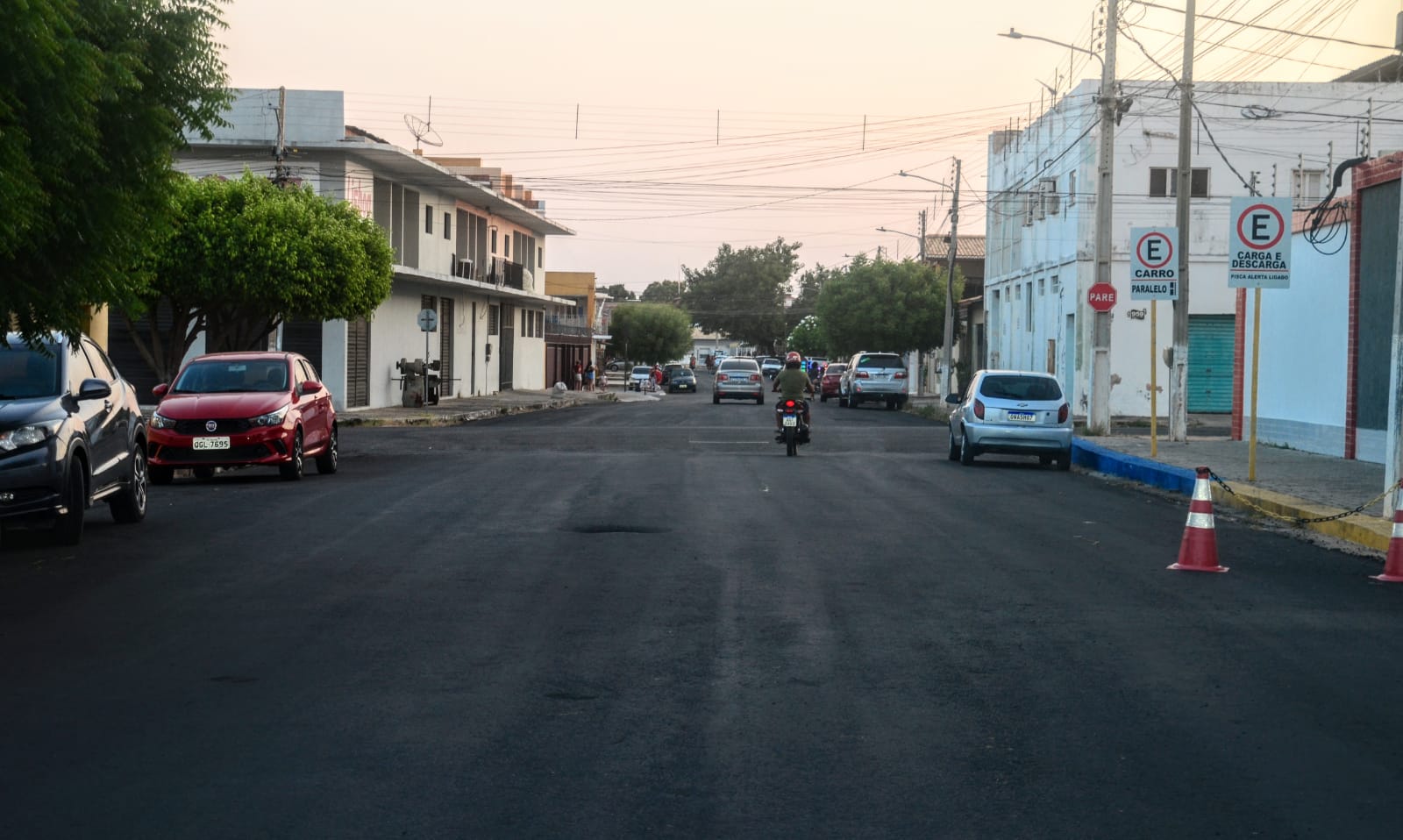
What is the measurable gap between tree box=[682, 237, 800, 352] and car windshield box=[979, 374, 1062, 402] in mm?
151554

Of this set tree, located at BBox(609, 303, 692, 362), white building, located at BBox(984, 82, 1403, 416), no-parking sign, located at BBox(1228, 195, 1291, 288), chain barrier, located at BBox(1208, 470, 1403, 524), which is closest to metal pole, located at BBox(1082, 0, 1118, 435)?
no-parking sign, located at BBox(1228, 195, 1291, 288)

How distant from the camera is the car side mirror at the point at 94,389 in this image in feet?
41.1

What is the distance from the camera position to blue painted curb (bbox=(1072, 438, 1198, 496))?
64.1 feet

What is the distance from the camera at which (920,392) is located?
245ft

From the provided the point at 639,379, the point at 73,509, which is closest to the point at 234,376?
the point at 73,509

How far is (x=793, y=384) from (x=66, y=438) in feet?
48.2

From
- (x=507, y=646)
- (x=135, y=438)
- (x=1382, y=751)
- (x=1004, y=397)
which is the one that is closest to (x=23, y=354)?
(x=135, y=438)

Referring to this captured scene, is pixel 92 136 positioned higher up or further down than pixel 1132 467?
higher up

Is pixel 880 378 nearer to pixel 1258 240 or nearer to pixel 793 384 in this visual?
pixel 793 384

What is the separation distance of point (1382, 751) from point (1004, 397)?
17346 millimetres

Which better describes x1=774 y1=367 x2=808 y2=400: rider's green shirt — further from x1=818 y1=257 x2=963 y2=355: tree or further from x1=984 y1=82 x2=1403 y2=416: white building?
x1=818 y1=257 x2=963 y2=355: tree

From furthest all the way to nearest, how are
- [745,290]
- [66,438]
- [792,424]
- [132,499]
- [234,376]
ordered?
[745,290], [792,424], [234,376], [132,499], [66,438]

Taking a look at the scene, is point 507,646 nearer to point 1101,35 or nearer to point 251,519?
point 251,519

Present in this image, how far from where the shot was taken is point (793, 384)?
82.3 feet
